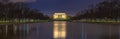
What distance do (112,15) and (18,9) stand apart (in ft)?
108

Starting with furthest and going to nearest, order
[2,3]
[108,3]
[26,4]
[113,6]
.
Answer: [26,4] < [108,3] < [113,6] < [2,3]

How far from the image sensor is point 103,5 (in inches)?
3784

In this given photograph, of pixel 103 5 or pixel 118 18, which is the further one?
pixel 103 5

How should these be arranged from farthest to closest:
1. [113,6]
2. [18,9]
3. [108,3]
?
[18,9] → [108,3] → [113,6]

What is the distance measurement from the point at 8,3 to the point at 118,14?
33417mm

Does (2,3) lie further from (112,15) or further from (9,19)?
(112,15)

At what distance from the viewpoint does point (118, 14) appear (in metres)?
80.9

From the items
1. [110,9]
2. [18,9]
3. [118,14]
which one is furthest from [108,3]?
[18,9]

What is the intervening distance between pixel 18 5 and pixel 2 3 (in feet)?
61.4

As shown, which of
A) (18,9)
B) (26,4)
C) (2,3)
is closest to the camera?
(2,3)

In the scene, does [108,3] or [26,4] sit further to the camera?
[26,4]

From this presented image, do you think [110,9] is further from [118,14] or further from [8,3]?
[8,3]

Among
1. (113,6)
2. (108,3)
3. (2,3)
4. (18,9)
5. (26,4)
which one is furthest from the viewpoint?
→ (26,4)

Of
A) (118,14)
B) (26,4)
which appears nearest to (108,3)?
(118,14)
